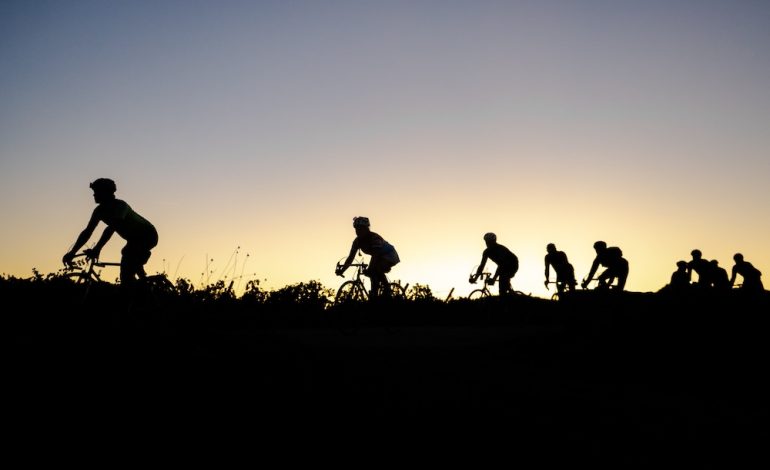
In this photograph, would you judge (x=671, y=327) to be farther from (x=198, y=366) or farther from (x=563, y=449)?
(x=198, y=366)

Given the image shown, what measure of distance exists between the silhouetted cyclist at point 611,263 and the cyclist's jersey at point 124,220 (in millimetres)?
9029

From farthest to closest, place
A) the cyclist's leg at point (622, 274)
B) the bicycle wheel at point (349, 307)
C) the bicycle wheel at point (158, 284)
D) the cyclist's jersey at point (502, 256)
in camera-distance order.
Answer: the cyclist's jersey at point (502, 256) → the cyclist's leg at point (622, 274) → the bicycle wheel at point (349, 307) → the bicycle wheel at point (158, 284)

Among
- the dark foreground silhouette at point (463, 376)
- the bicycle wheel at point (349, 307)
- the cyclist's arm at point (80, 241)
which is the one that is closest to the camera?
the dark foreground silhouette at point (463, 376)

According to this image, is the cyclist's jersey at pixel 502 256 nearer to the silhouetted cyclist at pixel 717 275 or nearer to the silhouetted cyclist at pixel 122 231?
the silhouetted cyclist at pixel 717 275

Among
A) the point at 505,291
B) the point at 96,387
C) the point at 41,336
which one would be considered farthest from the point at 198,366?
the point at 505,291

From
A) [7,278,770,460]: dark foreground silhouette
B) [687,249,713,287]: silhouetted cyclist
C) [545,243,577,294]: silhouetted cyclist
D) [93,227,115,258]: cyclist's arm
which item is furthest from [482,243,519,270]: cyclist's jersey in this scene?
[93,227,115,258]: cyclist's arm

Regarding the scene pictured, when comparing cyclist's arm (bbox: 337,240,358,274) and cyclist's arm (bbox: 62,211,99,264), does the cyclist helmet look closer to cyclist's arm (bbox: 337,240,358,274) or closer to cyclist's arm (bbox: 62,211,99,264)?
cyclist's arm (bbox: 62,211,99,264)

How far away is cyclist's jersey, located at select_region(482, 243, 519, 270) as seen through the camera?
44.9 feet

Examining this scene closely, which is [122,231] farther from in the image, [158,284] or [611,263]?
[611,263]

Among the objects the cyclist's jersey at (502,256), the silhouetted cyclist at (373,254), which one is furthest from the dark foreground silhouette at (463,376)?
the cyclist's jersey at (502,256)

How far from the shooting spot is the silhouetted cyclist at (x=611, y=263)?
1264 centimetres

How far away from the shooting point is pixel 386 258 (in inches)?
406

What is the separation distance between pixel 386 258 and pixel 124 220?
4.33 metres

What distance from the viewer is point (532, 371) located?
599 centimetres
